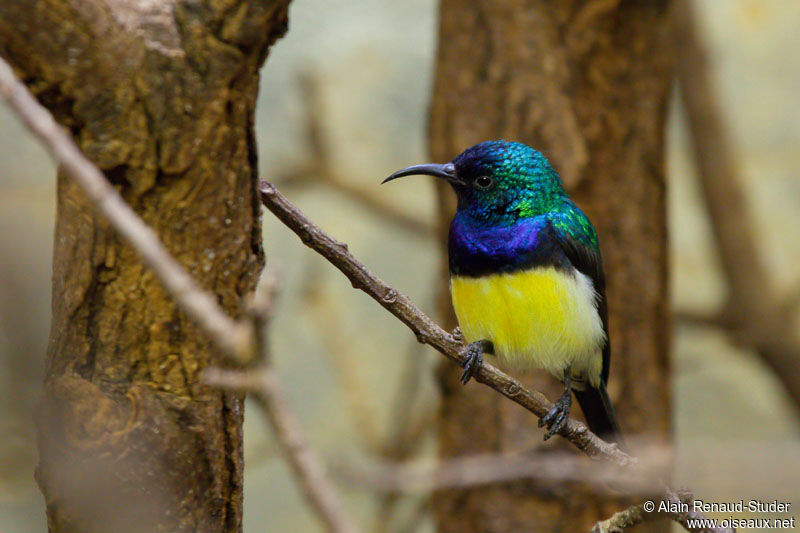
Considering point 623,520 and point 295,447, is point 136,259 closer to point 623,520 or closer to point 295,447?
point 295,447

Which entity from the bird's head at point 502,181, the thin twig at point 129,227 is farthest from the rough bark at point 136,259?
the bird's head at point 502,181

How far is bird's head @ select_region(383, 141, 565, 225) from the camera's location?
3.31 m

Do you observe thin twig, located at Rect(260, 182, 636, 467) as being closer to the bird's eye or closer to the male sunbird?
the male sunbird

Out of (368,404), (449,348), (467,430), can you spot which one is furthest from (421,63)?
(449,348)

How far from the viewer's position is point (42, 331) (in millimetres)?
1524

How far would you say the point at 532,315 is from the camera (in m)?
3.19

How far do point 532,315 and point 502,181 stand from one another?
53 cm

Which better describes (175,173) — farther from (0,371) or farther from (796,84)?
(796,84)

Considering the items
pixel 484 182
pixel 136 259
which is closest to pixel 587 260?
pixel 484 182

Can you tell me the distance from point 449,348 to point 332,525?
152cm

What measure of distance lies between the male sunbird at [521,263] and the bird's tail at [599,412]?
0.21 meters

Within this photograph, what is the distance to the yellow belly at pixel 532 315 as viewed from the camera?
125 inches

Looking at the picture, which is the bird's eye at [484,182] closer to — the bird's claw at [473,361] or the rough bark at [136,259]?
the bird's claw at [473,361]

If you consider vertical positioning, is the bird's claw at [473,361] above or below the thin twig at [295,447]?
below
